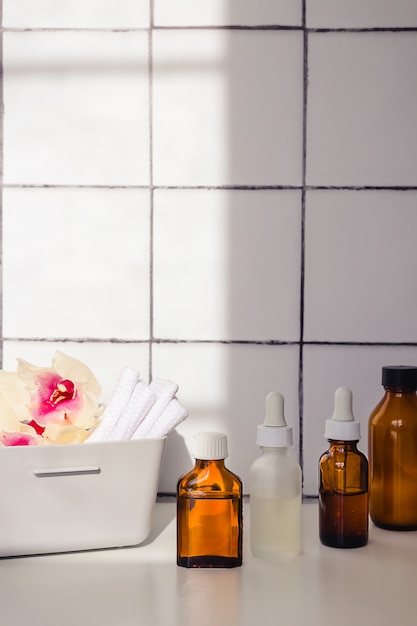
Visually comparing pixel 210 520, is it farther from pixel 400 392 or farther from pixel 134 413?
pixel 400 392

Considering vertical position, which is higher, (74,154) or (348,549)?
(74,154)

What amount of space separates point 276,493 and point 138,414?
7.8 inches

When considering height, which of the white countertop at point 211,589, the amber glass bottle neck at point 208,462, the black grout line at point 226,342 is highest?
the black grout line at point 226,342

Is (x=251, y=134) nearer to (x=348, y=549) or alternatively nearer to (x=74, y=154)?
(x=74, y=154)

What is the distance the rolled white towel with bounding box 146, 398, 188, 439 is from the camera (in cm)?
91

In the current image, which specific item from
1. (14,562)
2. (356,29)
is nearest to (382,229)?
(356,29)

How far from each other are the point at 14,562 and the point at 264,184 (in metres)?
0.62

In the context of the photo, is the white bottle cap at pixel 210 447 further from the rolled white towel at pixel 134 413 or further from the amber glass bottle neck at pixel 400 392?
the amber glass bottle neck at pixel 400 392

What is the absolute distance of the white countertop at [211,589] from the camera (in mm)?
684

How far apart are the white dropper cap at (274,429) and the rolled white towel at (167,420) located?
125 millimetres

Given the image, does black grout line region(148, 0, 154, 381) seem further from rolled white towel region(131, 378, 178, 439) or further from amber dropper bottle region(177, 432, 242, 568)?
amber dropper bottle region(177, 432, 242, 568)

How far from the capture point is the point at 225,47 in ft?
3.55

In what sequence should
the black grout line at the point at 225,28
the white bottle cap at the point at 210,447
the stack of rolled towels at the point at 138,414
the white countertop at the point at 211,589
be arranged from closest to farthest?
the white countertop at the point at 211,589
the white bottle cap at the point at 210,447
the stack of rolled towels at the point at 138,414
the black grout line at the point at 225,28

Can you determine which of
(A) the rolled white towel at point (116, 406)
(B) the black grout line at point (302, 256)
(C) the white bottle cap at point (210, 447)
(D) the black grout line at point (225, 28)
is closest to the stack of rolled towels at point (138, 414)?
(A) the rolled white towel at point (116, 406)
